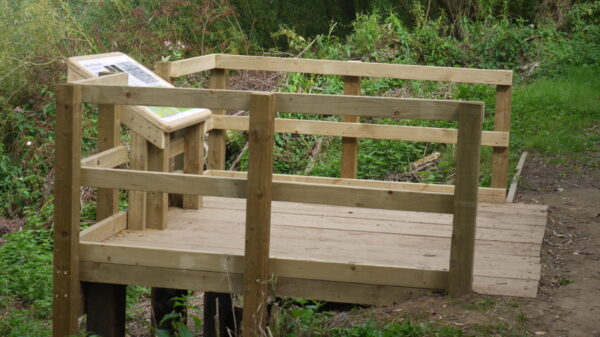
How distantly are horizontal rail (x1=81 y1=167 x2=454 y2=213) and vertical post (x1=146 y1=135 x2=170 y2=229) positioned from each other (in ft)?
3.08

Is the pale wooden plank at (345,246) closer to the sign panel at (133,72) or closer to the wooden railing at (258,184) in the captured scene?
the wooden railing at (258,184)

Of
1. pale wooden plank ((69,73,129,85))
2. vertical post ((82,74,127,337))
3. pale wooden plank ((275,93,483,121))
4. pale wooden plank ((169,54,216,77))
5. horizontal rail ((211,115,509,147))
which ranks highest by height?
pale wooden plank ((169,54,216,77))

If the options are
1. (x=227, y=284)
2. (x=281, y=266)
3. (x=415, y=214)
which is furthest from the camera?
(x=415, y=214)

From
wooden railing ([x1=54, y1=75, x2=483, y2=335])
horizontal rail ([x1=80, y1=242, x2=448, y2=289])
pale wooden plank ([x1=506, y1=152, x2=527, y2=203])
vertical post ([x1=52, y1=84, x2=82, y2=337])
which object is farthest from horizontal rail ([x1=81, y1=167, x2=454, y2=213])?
pale wooden plank ([x1=506, y1=152, x2=527, y2=203])

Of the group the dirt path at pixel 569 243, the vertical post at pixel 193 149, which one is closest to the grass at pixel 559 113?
the dirt path at pixel 569 243

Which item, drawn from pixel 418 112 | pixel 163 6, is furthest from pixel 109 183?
pixel 163 6

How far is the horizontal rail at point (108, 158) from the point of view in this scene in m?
5.85

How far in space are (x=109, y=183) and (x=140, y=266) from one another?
1.79 feet

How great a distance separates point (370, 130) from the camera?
7895 millimetres

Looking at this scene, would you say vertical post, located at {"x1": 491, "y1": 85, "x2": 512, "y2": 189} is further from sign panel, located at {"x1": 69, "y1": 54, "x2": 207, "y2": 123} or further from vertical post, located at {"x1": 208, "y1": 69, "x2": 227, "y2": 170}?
sign panel, located at {"x1": 69, "y1": 54, "x2": 207, "y2": 123}

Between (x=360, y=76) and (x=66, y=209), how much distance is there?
3342 millimetres

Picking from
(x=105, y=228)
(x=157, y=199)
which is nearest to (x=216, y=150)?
(x=157, y=199)

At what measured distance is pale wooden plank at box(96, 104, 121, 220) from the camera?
6.29 meters

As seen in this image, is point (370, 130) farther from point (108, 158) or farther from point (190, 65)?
point (108, 158)
